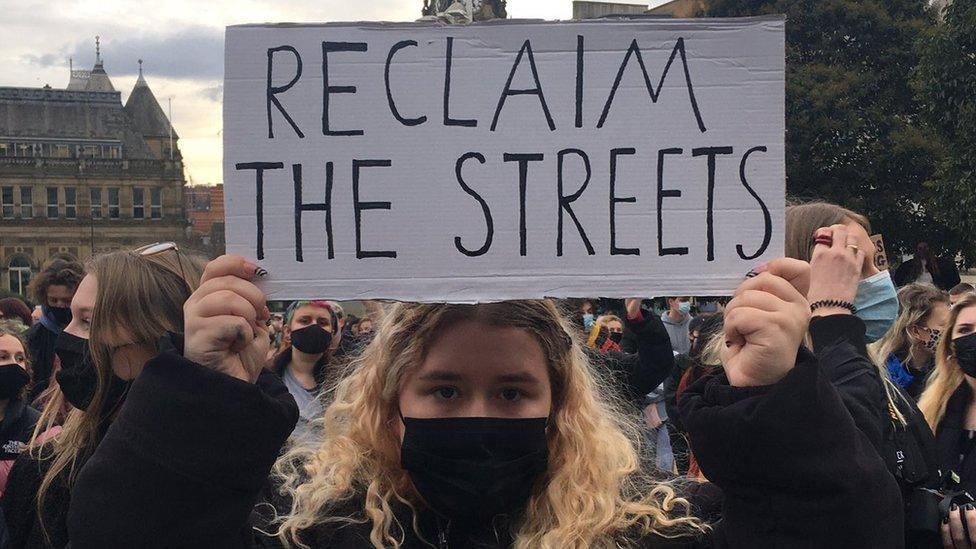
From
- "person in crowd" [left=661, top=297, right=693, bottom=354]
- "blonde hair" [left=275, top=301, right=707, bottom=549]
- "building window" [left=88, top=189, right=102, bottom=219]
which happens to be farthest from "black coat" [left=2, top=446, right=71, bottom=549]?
"building window" [left=88, top=189, right=102, bottom=219]

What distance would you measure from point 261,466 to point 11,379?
3.09 m

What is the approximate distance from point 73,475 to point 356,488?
114 cm

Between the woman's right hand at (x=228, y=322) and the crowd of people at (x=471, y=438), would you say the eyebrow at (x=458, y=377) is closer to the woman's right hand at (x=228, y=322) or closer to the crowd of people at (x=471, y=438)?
the crowd of people at (x=471, y=438)

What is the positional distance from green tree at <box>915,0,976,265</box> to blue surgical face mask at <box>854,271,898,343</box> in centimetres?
1284

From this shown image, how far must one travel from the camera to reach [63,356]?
3715 mm

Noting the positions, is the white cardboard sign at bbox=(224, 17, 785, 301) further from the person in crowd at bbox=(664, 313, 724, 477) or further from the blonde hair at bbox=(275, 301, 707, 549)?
the person in crowd at bbox=(664, 313, 724, 477)

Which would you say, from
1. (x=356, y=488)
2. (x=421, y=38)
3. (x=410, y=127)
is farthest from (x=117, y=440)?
(x=421, y=38)

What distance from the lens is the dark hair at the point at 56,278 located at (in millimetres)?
6773

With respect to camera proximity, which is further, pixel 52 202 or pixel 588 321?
pixel 52 202

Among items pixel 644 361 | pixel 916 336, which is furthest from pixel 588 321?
pixel 644 361

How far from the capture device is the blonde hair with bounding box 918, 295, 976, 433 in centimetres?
461

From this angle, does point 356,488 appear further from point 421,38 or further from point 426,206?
point 421,38

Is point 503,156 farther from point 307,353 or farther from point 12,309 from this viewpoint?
point 12,309

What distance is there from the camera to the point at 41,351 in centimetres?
661
